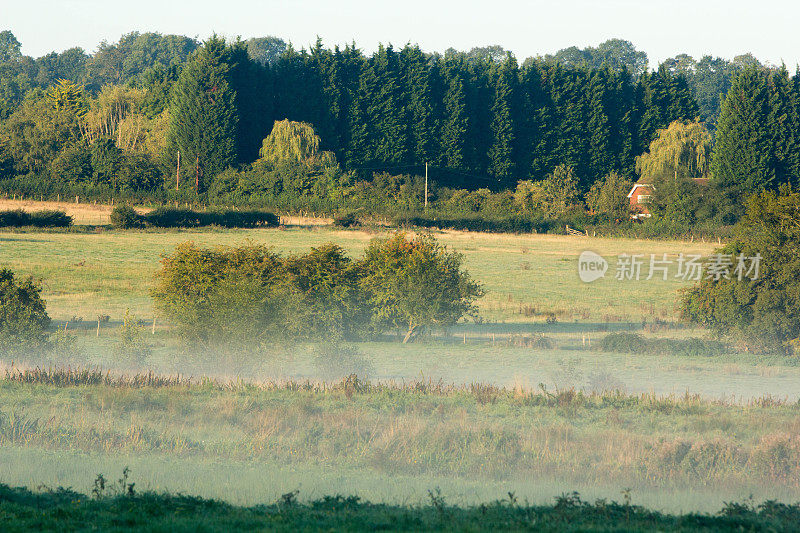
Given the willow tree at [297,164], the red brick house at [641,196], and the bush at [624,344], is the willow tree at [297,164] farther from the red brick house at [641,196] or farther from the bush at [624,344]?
the bush at [624,344]

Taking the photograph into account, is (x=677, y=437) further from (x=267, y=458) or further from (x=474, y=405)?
(x=267, y=458)

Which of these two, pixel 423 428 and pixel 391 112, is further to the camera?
pixel 391 112

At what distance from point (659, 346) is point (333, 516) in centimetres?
1908

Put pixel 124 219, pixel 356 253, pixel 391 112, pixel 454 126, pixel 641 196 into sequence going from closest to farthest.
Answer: pixel 356 253 → pixel 124 219 → pixel 641 196 → pixel 391 112 → pixel 454 126

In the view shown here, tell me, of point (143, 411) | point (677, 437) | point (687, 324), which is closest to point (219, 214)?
point (687, 324)

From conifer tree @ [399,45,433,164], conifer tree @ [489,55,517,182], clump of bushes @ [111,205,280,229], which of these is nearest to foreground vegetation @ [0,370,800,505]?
clump of bushes @ [111,205,280,229]

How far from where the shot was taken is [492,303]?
40250 mm

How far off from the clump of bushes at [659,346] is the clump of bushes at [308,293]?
5388mm

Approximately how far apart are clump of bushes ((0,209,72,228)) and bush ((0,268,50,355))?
35499mm

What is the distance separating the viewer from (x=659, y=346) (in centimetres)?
2856

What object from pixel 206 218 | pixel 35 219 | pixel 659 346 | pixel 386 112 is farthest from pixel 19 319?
pixel 386 112

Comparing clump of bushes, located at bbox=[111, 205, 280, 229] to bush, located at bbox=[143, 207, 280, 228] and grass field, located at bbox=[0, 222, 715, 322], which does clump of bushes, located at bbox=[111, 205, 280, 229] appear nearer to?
bush, located at bbox=[143, 207, 280, 228]

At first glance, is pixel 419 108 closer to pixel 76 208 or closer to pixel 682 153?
pixel 682 153

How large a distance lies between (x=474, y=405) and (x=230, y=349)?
8.73 meters
